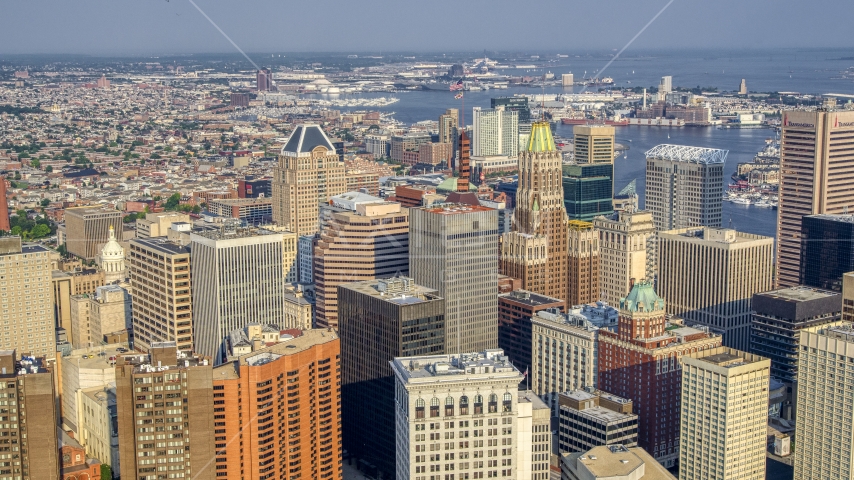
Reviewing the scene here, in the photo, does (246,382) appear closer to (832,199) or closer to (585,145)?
(832,199)

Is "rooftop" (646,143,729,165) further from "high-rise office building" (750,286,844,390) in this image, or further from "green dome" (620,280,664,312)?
"green dome" (620,280,664,312)

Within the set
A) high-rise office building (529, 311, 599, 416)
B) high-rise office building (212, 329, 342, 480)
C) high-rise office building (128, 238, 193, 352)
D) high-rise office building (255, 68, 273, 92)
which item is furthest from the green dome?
high-rise office building (255, 68, 273, 92)

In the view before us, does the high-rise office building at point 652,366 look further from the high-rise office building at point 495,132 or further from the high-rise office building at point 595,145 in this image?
the high-rise office building at point 495,132

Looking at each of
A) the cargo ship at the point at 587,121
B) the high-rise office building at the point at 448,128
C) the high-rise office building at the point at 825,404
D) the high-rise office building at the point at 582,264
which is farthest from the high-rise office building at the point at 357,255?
the cargo ship at the point at 587,121

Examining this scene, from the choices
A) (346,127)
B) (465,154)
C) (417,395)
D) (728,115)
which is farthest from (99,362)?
(728,115)

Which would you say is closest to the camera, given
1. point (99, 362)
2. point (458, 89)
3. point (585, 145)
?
point (99, 362)

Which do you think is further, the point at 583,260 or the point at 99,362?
the point at 583,260

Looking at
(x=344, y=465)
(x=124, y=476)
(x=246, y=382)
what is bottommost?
(x=344, y=465)

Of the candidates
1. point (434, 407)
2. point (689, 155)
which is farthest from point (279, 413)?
point (689, 155)
